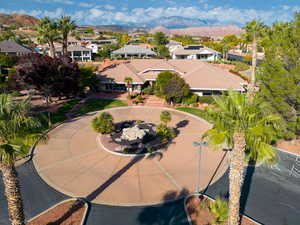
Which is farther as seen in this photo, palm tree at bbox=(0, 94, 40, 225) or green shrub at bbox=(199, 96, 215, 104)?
green shrub at bbox=(199, 96, 215, 104)

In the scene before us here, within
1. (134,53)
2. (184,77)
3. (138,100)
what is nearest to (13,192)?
(138,100)

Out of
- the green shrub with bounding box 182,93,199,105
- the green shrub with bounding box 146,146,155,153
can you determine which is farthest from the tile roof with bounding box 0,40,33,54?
the green shrub with bounding box 146,146,155,153

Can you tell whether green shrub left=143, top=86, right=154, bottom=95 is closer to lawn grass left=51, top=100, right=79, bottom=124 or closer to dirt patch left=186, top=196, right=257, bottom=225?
lawn grass left=51, top=100, right=79, bottom=124

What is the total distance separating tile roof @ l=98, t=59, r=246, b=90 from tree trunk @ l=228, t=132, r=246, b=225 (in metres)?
27.8

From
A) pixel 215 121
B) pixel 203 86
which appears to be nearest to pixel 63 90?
pixel 203 86

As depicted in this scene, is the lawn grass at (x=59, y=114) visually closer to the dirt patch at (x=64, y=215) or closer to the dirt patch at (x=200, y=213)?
the dirt patch at (x=64, y=215)

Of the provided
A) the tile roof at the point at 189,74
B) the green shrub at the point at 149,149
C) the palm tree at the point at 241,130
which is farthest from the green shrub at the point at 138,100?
the palm tree at the point at 241,130

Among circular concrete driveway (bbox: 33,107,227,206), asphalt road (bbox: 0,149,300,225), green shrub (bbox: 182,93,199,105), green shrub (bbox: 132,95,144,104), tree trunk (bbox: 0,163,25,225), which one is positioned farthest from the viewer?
green shrub (bbox: 132,95,144,104)

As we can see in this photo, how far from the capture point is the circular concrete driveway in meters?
16.5

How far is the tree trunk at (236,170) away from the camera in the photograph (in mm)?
10148

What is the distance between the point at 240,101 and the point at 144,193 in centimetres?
1017

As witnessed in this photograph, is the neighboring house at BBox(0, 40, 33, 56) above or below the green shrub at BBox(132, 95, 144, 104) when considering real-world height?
above

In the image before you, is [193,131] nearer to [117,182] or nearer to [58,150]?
[117,182]

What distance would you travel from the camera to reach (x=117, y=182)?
17.7 m
